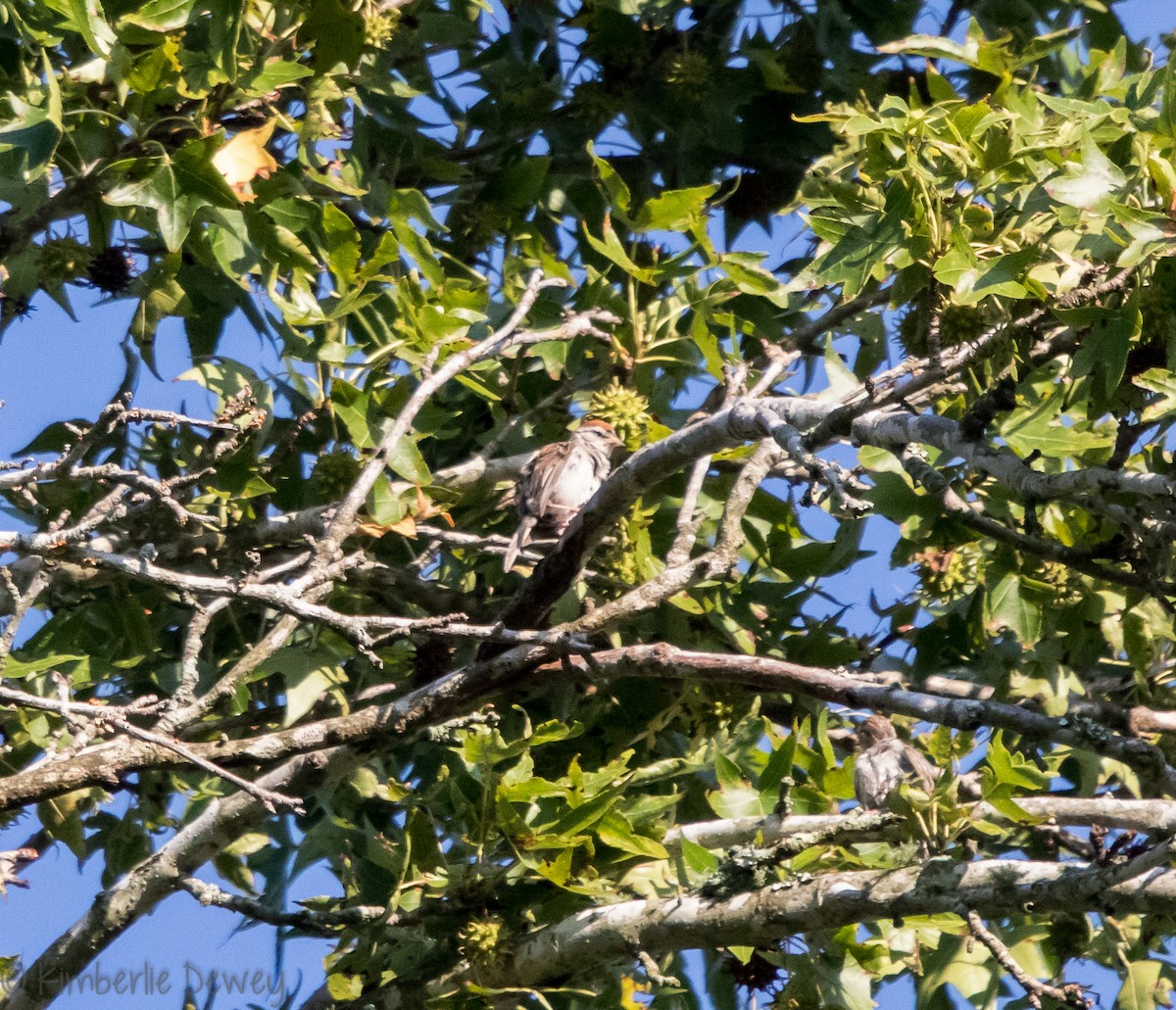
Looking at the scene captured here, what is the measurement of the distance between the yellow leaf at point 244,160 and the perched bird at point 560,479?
4.96ft

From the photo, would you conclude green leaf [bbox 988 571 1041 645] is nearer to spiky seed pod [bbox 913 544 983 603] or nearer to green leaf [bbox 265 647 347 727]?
spiky seed pod [bbox 913 544 983 603]

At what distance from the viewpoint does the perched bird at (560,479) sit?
545 cm

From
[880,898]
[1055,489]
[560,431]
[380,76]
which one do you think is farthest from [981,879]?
[380,76]

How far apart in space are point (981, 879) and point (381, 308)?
3.03m

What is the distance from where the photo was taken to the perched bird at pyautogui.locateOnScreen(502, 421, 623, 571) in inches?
214

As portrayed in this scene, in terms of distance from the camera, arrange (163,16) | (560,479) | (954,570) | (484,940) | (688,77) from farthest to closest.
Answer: (688,77) < (560,479) < (954,570) < (163,16) < (484,940)

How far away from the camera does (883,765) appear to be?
629 centimetres

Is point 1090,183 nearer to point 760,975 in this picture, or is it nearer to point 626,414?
point 626,414

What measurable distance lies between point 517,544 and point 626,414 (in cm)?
66

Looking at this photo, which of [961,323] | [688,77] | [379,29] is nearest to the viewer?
[961,323]

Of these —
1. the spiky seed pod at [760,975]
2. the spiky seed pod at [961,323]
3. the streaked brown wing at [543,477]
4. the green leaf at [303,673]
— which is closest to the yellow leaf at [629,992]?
the spiky seed pod at [760,975]

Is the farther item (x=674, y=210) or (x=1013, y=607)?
(x=674, y=210)

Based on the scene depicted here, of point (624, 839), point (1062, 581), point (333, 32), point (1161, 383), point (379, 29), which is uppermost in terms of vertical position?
point (379, 29)

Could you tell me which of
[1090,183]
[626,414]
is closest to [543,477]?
[626,414]
